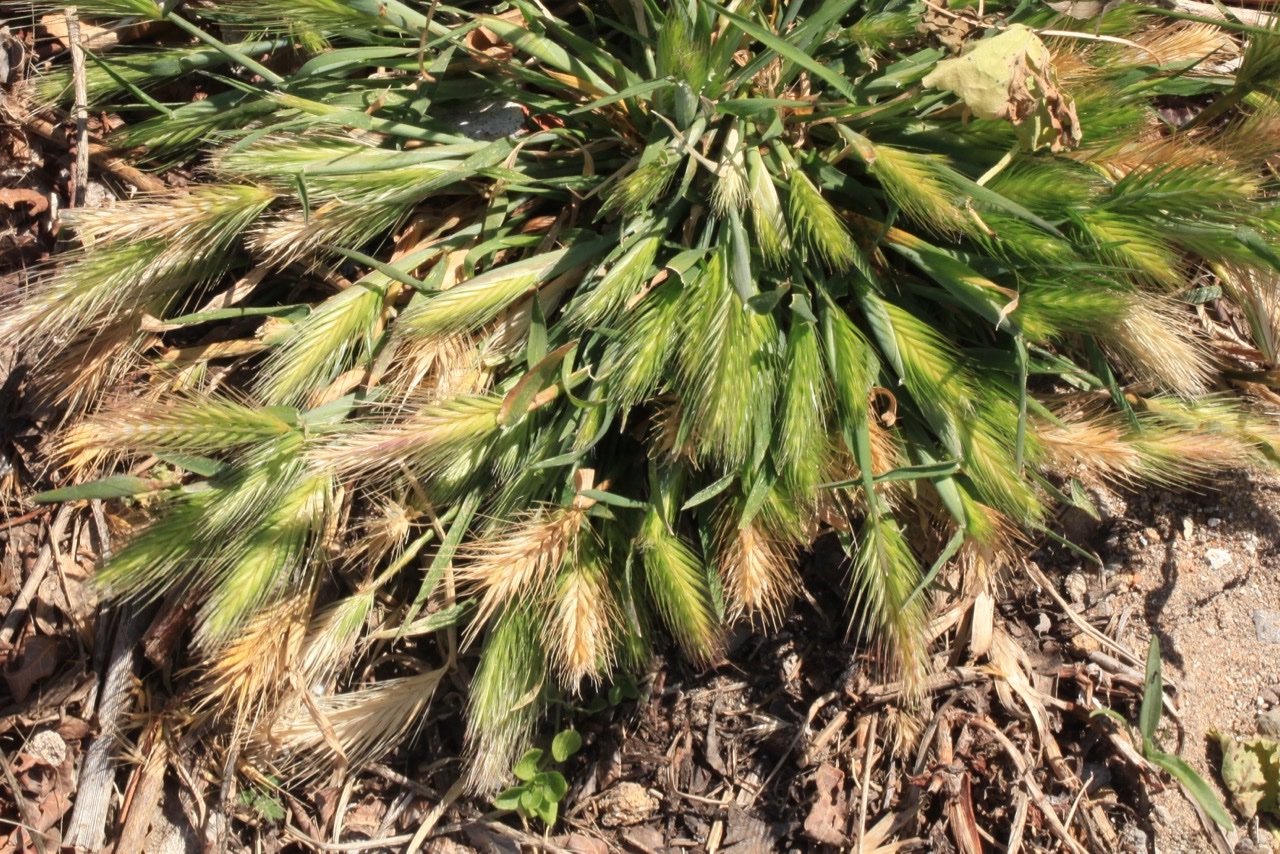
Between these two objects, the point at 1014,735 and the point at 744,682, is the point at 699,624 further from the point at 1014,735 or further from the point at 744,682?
the point at 1014,735

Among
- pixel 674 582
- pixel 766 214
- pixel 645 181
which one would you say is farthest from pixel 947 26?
pixel 674 582

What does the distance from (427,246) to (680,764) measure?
125 centimetres

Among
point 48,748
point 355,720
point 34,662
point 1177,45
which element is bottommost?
point 48,748

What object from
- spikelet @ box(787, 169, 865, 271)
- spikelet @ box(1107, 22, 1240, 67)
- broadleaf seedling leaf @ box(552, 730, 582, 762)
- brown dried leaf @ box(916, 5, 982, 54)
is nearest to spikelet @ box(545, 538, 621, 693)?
broadleaf seedling leaf @ box(552, 730, 582, 762)

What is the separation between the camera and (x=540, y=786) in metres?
2.09

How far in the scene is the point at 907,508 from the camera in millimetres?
2016

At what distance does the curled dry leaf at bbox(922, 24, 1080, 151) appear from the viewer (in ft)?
4.82

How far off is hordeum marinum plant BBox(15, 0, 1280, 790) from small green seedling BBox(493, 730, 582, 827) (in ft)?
0.30

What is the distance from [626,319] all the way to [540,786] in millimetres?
1022

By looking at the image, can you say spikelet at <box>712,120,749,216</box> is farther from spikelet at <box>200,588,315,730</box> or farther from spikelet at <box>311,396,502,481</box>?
spikelet at <box>200,588,315,730</box>

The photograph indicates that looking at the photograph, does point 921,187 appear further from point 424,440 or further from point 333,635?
point 333,635

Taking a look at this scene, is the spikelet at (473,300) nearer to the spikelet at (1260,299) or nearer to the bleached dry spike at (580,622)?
the bleached dry spike at (580,622)

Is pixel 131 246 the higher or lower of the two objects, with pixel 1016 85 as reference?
lower

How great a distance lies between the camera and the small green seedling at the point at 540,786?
207cm
